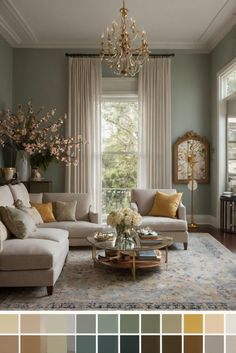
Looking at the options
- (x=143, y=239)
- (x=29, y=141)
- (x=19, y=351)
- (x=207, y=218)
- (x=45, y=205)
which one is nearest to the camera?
(x=19, y=351)

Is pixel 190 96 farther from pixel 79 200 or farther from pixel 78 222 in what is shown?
pixel 78 222

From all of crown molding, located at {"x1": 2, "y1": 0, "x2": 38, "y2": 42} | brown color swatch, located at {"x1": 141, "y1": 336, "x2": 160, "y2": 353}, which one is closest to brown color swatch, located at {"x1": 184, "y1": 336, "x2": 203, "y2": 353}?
brown color swatch, located at {"x1": 141, "y1": 336, "x2": 160, "y2": 353}

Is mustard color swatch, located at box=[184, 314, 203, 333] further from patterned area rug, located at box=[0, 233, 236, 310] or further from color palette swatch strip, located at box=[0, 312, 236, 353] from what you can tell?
patterned area rug, located at box=[0, 233, 236, 310]

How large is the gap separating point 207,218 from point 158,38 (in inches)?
147

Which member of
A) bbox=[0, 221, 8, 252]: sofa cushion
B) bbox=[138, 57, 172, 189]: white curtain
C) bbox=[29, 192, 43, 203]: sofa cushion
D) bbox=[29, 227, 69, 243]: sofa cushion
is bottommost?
bbox=[29, 227, 69, 243]: sofa cushion

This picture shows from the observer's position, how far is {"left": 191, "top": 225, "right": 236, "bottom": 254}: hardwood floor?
591 centimetres

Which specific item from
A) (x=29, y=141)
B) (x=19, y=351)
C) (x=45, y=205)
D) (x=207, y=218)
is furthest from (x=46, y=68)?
(x=19, y=351)

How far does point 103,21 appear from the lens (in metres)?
6.57

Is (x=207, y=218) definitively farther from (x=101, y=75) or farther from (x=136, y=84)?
(x=101, y=75)

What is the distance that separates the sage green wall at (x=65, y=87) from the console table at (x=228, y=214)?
0.89 metres

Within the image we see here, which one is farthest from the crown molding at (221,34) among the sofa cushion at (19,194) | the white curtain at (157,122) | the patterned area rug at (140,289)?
the sofa cushion at (19,194)

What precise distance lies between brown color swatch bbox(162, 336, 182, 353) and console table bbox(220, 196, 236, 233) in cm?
569

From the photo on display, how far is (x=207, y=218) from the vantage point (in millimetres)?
7973

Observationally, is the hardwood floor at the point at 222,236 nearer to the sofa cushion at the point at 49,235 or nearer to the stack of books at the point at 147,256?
the stack of books at the point at 147,256
